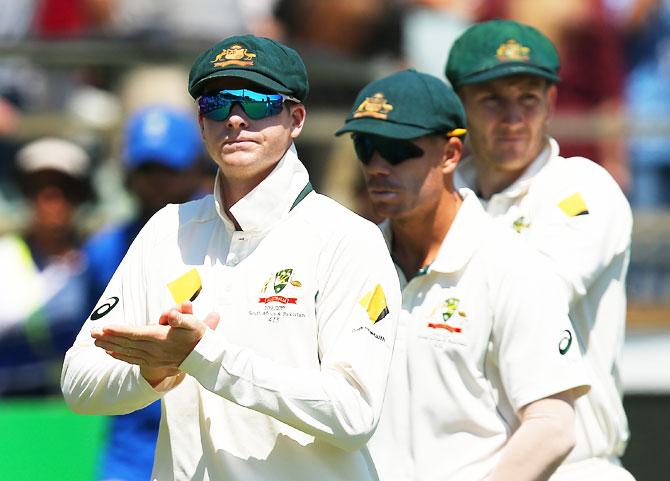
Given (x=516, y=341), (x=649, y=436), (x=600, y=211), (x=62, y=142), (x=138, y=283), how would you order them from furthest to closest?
(x=62, y=142) < (x=649, y=436) < (x=600, y=211) < (x=516, y=341) < (x=138, y=283)

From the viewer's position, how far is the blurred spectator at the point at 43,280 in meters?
7.46

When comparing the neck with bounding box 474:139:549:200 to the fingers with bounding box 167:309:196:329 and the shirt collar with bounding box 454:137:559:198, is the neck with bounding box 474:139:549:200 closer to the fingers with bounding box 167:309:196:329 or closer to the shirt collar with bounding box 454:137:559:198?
the shirt collar with bounding box 454:137:559:198

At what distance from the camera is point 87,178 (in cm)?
819

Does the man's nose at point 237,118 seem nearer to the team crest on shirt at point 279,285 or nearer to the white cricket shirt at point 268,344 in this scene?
the white cricket shirt at point 268,344

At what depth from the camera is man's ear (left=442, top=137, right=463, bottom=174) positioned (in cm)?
431

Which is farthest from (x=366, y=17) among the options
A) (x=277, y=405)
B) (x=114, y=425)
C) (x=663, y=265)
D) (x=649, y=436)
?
(x=277, y=405)

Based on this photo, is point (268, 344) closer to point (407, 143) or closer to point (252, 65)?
point (252, 65)

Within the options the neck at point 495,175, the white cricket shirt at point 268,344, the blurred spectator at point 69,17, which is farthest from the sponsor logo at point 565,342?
the blurred spectator at point 69,17

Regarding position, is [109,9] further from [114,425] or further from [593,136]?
[114,425]

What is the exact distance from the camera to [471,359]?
4121 millimetres

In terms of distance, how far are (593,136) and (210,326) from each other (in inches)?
207

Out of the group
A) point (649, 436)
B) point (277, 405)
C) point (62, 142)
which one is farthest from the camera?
point (62, 142)

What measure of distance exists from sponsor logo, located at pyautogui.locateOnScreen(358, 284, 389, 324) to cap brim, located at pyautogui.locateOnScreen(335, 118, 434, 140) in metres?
0.70

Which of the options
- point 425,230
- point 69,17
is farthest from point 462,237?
point 69,17
